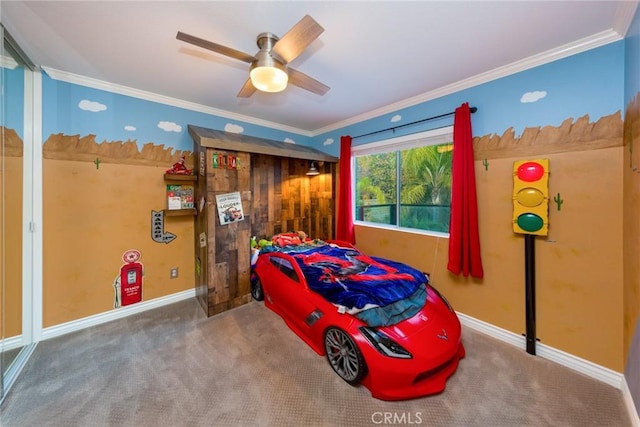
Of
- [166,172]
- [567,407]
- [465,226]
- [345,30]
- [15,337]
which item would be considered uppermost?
[345,30]

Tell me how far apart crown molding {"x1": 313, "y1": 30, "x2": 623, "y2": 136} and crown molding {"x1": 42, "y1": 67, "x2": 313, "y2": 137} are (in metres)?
1.75

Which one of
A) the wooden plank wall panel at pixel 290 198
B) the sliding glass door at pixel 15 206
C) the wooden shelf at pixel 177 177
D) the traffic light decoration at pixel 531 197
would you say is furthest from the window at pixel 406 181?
the sliding glass door at pixel 15 206

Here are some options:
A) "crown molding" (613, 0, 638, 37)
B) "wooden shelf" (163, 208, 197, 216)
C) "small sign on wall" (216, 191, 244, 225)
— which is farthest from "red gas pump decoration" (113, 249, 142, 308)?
"crown molding" (613, 0, 638, 37)

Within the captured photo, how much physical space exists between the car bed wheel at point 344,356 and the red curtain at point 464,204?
4.66 feet

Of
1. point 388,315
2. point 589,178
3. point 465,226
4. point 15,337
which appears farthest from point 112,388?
point 589,178

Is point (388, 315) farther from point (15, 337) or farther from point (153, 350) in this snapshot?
point (15, 337)

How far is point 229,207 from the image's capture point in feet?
8.71

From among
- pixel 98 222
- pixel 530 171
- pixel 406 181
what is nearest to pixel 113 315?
pixel 98 222

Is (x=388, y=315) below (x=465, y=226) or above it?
below

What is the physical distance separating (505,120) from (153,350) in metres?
3.78

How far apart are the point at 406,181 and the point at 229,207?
224cm

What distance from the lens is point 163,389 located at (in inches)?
63.7

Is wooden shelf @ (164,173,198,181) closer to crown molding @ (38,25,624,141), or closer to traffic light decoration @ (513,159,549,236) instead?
crown molding @ (38,25,624,141)

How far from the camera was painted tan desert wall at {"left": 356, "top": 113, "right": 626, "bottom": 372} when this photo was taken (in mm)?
1706
